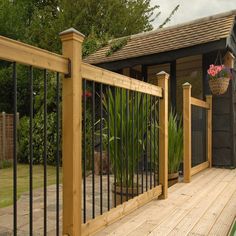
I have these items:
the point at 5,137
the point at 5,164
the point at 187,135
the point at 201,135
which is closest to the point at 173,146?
the point at 187,135

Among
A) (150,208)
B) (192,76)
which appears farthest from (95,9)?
(150,208)

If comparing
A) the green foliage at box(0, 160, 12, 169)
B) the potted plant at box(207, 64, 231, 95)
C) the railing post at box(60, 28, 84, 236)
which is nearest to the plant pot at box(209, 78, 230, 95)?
the potted plant at box(207, 64, 231, 95)

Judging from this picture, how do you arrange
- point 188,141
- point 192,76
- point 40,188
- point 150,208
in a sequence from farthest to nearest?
point 192,76 → point 40,188 → point 188,141 → point 150,208

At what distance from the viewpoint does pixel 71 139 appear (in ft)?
6.00

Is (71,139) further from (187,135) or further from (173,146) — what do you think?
(187,135)

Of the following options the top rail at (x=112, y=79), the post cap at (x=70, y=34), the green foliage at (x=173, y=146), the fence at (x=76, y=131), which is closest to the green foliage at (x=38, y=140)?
the green foliage at (x=173, y=146)

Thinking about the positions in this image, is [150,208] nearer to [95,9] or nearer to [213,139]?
[213,139]

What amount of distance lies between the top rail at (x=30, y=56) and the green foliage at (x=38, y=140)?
6403 millimetres

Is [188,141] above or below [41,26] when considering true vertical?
below

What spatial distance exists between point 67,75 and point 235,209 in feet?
6.62

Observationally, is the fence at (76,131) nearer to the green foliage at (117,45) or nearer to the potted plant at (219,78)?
the potted plant at (219,78)

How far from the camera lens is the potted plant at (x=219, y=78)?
17.3 feet

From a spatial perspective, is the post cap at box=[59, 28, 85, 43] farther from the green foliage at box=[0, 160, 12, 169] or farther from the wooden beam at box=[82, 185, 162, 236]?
the green foliage at box=[0, 160, 12, 169]

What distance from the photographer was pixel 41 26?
1416 cm
